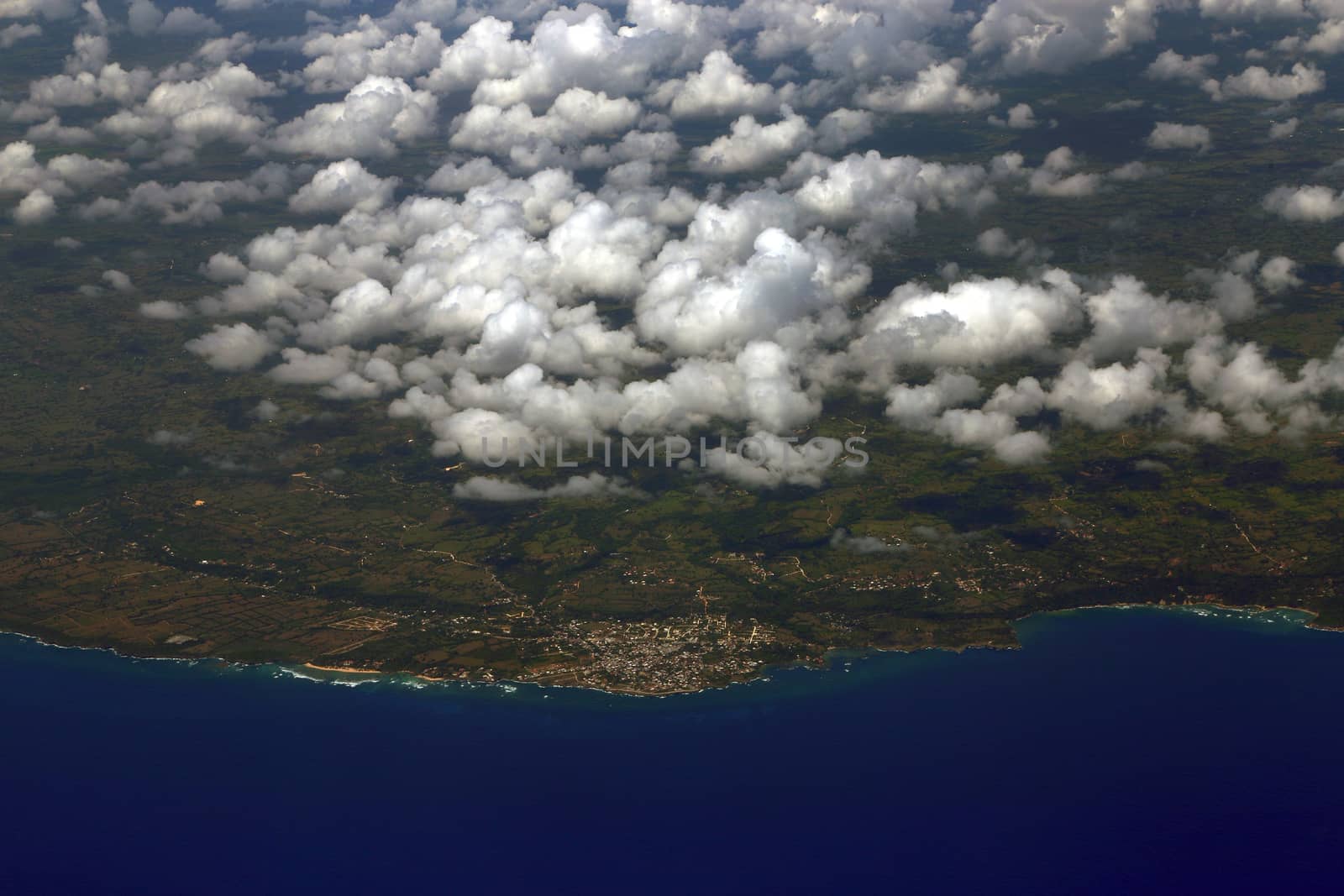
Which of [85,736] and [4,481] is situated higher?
[4,481]

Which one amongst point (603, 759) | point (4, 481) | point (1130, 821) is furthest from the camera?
point (4, 481)

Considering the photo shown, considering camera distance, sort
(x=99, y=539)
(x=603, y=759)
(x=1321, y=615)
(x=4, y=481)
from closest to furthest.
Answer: (x=603, y=759) < (x=1321, y=615) < (x=99, y=539) < (x=4, y=481)

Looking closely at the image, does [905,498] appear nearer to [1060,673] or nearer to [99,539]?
[1060,673]

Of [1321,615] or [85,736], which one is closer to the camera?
[85,736]

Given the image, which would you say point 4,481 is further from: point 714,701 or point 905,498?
point 905,498

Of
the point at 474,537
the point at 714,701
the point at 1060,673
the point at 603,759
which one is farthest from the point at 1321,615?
the point at 474,537

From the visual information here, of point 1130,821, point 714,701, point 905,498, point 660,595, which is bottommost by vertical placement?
point 1130,821
